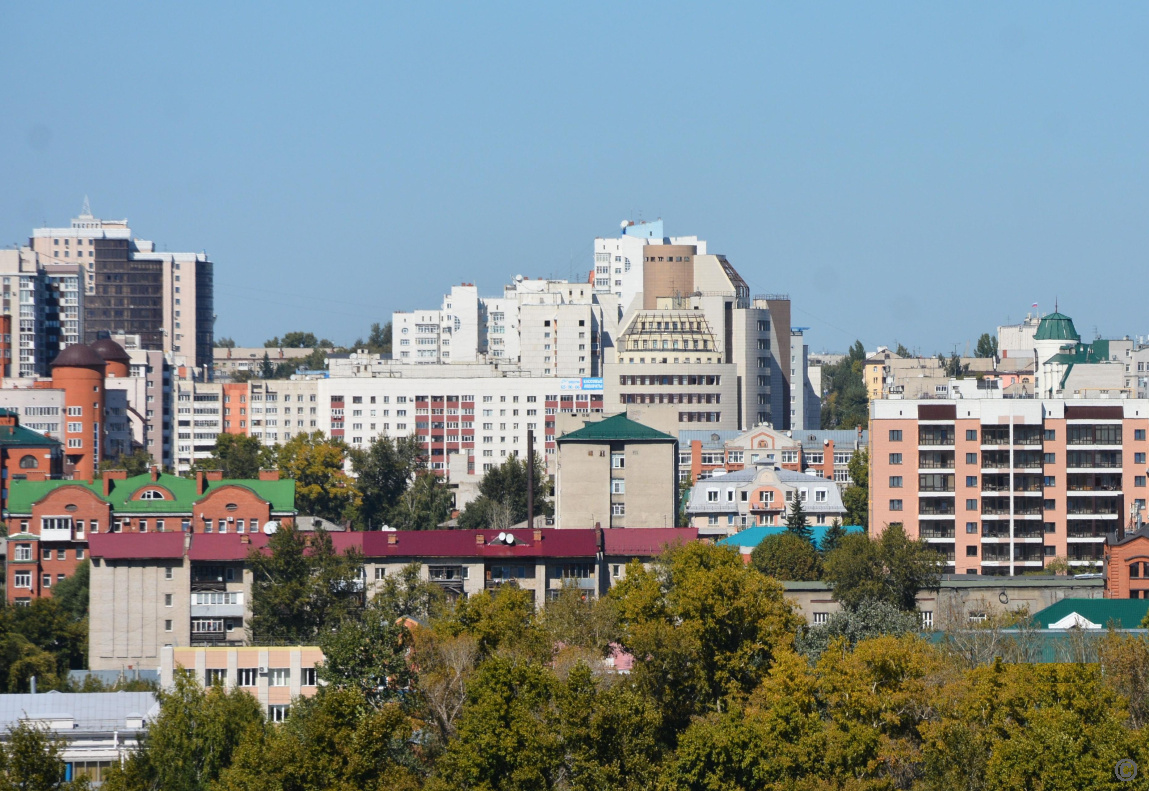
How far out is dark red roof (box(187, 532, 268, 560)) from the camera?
73938mm

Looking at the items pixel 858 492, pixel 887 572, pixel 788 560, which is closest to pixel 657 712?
pixel 887 572

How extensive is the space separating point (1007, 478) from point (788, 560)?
11786 millimetres

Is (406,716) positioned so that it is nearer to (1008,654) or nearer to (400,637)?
(400,637)

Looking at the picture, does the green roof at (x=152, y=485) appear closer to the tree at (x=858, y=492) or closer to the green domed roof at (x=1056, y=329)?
the tree at (x=858, y=492)

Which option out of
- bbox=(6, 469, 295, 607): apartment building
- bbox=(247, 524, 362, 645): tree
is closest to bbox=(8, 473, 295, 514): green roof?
bbox=(6, 469, 295, 607): apartment building

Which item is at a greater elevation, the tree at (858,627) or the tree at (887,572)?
the tree at (887,572)

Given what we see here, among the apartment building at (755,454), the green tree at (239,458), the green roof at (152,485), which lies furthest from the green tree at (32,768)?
the green tree at (239,458)

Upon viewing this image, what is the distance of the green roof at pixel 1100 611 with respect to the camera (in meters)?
67.5

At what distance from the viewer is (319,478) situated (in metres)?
135

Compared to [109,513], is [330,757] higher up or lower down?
lower down

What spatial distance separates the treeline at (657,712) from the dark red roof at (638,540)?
66.9 ft

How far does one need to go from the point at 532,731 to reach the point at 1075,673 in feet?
43.3

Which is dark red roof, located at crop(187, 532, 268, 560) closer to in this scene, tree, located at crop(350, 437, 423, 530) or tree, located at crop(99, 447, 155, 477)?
tree, located at crop(350, 437, 423, 530)

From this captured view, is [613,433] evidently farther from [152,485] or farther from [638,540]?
[152,485]
